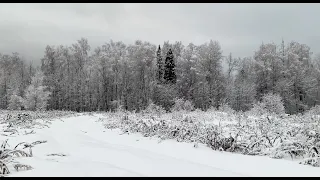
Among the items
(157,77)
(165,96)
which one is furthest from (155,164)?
(157,77)

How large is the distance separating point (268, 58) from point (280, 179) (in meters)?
38.4

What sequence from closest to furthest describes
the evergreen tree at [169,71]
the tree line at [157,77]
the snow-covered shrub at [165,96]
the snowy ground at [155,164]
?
the snowy ground at [155,164]
the snow-covered shrub at [165,96]
the tree line at [157,77]
the evergreen tree at [169,71]

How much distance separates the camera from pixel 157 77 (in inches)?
1812

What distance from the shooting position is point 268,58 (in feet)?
131

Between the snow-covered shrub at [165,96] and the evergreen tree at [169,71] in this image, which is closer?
the snow-covered shrub at [165,96]

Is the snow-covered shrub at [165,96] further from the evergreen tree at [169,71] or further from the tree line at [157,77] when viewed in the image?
the evergreen tree at [169,71]

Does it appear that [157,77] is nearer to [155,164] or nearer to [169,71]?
[169,71]

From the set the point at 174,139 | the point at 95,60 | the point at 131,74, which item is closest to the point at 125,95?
the point at 131,74

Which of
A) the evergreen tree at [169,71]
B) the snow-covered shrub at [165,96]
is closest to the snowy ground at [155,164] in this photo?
the snow-covered shrub at [165,96]

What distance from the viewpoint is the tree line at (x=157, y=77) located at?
39.2m

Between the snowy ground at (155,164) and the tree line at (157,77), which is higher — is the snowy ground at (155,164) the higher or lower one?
the lower one

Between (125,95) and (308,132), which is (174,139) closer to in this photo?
(308,132)

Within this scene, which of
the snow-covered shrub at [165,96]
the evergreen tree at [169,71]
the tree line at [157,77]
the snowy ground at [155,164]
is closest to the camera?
the snowy ground at [155,164]

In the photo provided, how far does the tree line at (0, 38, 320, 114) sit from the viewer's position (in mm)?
39156
